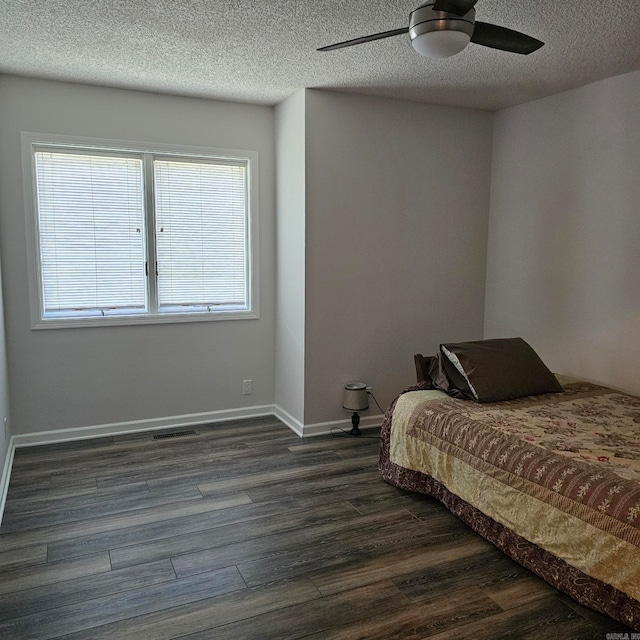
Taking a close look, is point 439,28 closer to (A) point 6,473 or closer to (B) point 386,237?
(B) point 386,237

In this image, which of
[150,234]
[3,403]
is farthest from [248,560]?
[150,234]

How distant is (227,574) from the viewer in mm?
2432

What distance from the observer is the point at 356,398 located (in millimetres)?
4195

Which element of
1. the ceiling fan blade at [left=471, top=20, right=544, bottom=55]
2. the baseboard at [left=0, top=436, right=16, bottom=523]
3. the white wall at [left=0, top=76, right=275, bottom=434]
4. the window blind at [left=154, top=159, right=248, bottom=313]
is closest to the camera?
the ceiling fan blade at [left=471, top=20, right=544, bottom=55]

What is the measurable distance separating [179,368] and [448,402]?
2.31m

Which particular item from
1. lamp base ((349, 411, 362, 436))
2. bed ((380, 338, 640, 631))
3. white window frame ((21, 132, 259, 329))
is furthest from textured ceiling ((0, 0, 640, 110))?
lamp base ((349, 411, 362, 436))

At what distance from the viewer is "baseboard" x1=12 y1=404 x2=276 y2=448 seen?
13.1 feet

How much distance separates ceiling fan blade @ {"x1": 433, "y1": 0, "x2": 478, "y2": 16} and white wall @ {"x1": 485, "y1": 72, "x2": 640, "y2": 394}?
2.11 meters

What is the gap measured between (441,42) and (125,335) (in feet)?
10.4

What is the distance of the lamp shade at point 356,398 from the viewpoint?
4.20 m

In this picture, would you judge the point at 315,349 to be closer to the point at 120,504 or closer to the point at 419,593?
the point at 120,504

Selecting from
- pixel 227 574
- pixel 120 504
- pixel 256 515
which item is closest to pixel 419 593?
pixel 227 574

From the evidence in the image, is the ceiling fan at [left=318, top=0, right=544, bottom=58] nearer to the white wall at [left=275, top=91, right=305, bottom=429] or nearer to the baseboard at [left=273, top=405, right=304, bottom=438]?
the white wall at [left=275, top=91, right=305, bottom=429]

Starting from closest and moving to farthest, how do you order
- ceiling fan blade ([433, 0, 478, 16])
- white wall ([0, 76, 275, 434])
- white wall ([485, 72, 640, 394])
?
ceiling fan blade ([433, 0, 478, 16]), white wall ([485, 72, 640, 394]), white wall ([0, 76, 275, 434])
